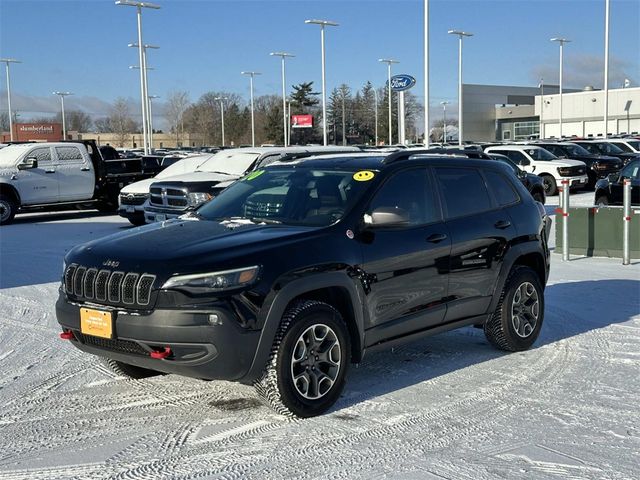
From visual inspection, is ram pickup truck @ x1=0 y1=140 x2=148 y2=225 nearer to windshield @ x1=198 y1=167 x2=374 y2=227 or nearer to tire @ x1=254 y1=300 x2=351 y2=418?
windshield @ x1=198 y1=167 x2=374 y2=227

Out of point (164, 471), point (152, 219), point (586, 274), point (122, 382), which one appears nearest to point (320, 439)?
point (164, 471)

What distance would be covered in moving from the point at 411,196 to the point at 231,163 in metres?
11.1

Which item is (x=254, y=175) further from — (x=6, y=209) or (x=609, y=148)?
(x=609, y=148)

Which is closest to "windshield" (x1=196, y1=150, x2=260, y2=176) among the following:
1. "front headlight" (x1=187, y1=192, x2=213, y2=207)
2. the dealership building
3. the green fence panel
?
"front headlight" (x1=187, y1=192, x2=213, y2=207)

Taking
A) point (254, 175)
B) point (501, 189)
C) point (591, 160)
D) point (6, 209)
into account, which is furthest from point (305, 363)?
point (591, 160)

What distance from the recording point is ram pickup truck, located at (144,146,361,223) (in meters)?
15.1

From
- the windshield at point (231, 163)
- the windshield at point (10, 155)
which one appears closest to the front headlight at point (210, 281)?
the windshield at point (231, 163)

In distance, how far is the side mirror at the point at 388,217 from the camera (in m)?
5.46

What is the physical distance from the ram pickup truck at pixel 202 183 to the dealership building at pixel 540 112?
202ft

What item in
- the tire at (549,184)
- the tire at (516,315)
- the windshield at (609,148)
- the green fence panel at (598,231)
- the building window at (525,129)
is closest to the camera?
the tire at (516,315)

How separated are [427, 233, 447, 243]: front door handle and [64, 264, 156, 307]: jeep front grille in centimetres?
225

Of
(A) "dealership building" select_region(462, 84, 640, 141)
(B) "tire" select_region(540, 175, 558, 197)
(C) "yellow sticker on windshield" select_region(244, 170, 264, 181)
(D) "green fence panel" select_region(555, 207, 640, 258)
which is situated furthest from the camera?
(A) "dealership building" select_region(462, 84, 640, 141)

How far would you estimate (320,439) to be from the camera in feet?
15.7

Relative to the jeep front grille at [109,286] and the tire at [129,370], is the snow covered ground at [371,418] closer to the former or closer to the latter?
the tire at [129,370]
